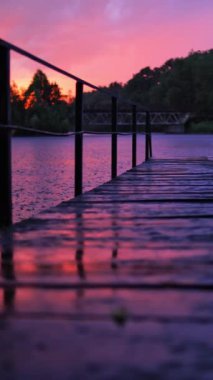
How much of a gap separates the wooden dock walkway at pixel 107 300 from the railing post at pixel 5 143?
0.12 metres

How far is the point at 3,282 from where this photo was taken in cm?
189

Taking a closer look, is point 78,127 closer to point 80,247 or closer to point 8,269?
point 80,247

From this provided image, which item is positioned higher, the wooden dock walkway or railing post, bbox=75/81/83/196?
railing post, bbox=75/81/83/196

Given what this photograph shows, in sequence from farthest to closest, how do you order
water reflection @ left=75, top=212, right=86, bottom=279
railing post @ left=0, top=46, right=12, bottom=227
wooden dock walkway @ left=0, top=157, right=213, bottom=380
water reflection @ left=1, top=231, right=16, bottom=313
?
railing post @ left=0, top=46, right=12, bottom=227, water reflection @ left=75, top=212, right=86, bottom=279, water reflection @ left=1, top=231, right=16, bottom=313, wooden dock walkway @ left=0, top=157, right=213, bottom=380

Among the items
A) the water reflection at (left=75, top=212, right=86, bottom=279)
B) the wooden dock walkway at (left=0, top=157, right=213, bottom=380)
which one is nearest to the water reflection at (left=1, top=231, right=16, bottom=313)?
the wooden dock walkway at (left=0, top=157, right=213, bottom=380)

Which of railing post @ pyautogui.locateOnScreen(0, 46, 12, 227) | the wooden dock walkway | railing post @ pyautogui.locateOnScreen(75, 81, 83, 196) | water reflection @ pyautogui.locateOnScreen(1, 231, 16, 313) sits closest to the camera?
the wooden dock walkway

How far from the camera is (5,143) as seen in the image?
3064 mm

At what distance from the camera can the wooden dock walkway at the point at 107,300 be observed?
1.24 meters

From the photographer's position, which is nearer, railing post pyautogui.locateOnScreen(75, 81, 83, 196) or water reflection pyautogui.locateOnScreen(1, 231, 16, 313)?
water reflection pyautogui.locateOnScreen(1, 231, 16, 313)

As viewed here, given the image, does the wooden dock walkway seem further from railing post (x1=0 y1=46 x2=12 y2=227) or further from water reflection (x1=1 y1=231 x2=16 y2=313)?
railing post (x1=0 y1=46 x2=12 y2=227)

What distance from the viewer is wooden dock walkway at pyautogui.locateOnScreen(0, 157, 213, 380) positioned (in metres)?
1.24

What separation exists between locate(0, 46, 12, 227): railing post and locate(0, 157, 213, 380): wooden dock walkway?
116 millimetres

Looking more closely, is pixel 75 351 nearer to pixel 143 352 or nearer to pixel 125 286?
pixel 143 352

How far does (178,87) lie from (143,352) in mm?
130863
